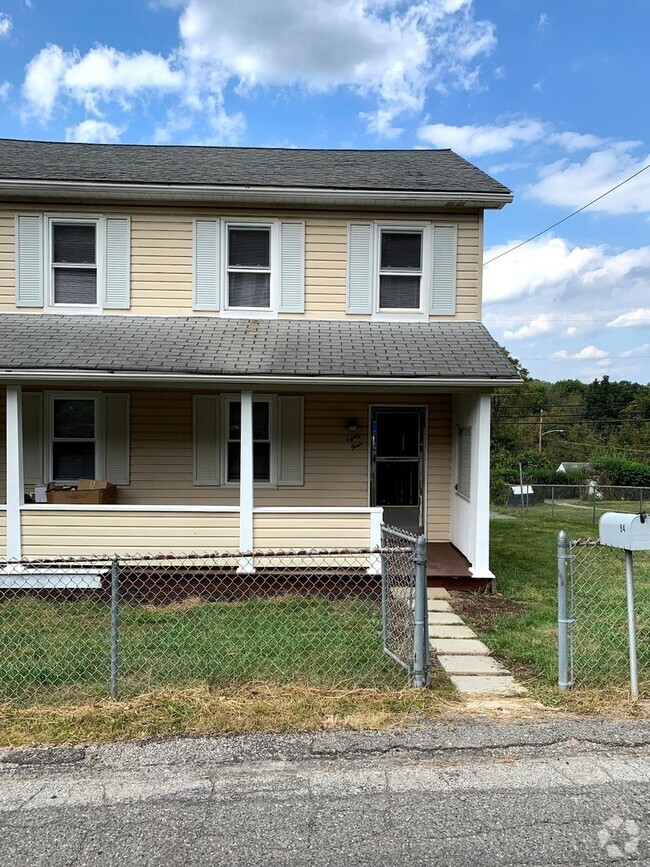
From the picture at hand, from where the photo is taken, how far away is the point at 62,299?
8.52 meters

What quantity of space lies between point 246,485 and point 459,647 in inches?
126

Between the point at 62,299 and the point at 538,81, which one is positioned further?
the point at 538,81

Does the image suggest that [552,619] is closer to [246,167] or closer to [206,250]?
[206,250]

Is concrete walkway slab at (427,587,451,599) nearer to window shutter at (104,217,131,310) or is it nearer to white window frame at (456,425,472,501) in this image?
white window frame at (456,425,472,501)

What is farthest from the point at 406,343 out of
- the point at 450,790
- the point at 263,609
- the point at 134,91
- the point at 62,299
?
the point at 134,91

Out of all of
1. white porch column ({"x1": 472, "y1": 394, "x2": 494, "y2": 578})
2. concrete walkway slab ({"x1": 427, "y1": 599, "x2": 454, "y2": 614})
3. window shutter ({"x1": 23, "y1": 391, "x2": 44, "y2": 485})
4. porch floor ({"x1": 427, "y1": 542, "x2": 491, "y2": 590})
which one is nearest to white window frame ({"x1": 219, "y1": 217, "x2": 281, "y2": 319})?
window shutter ({"x1": 23, "y1": 391, "x2": 44, "y2": 485})

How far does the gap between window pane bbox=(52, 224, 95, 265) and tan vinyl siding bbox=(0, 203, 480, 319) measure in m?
0.31

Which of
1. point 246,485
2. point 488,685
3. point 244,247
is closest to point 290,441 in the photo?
point 246,485

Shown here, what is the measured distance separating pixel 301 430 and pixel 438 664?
4.70 meters

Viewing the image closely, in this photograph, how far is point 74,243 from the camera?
8453 mm

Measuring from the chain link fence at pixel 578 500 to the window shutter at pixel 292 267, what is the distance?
29.0ft

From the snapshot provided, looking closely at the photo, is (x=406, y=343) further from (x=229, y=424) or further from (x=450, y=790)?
(x=450, y=790)

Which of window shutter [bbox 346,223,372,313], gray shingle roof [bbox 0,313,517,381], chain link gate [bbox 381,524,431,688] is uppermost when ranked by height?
window shutter [bbox 346,223,372,313]

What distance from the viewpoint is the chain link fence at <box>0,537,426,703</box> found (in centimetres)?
427
